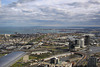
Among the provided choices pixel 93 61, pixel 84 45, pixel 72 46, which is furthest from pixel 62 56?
pixel 84 45

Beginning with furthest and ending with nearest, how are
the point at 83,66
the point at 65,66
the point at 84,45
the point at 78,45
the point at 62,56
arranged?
the point at 84,45 < the point at 78,45 < the point at 62,56 < the point at 83,66 < the point at 65,66

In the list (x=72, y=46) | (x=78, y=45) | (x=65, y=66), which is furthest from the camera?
Result: (x=78, y=45)

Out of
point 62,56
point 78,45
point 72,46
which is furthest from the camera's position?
point 78,45

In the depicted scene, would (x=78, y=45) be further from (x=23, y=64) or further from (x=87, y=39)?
(x=23, y=64)

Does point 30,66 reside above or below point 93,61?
below

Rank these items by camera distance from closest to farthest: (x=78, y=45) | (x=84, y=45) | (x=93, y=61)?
1. (x=93, y=61)
2. (x=78, y=45)
3. (x=84, y=45)

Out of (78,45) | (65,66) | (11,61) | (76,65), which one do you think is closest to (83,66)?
(76,65)

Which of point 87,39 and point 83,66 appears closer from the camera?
point 83,66

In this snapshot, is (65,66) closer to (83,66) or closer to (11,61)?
(83,66)

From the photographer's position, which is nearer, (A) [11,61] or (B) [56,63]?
(B) [56,63]
